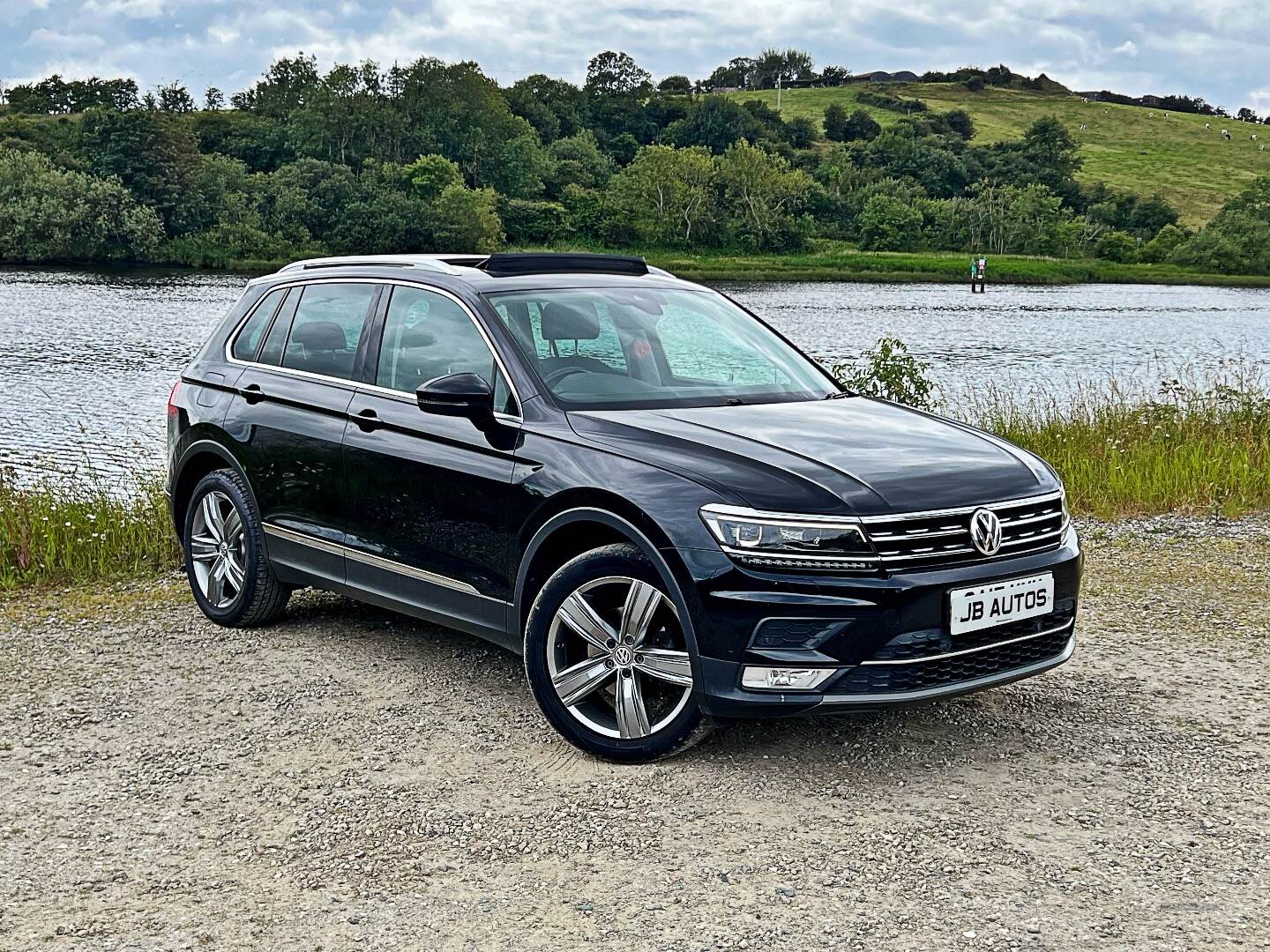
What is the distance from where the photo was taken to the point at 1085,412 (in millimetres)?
13820

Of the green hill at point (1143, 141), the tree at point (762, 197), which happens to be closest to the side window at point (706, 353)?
the tree at point (762, 197)

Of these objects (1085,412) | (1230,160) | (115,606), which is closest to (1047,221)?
(1230,160)

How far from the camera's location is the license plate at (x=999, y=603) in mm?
4582

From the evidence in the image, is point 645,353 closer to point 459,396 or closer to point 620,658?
point 459,396

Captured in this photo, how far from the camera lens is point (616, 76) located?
18112 cm

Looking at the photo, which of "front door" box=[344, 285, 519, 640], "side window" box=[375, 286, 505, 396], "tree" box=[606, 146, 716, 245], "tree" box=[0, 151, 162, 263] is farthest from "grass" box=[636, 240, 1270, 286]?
"front door" box=[344, 285, 519, 640]

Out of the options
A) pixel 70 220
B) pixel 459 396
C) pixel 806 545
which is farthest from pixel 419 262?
pixel 70 220

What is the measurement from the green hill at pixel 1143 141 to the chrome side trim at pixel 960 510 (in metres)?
134

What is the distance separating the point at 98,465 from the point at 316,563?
1239 cm

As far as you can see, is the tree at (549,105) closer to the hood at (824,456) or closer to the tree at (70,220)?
the tree at (70,220)

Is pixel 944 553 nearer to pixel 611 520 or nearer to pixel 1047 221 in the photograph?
pixel 611 520

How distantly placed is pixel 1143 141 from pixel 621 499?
187147 mm

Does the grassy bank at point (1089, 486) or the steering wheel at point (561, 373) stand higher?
the steering wheel at point (561, 373)

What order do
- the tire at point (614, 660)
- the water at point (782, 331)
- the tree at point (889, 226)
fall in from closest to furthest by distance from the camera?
1. the tire at point (614, 660)
2. the water at point (782, 331)
3. the tree at point (889, 226)
